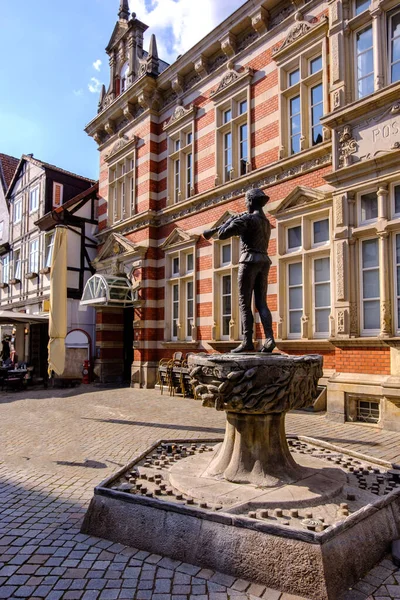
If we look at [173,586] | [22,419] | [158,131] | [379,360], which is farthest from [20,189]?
[173,586]

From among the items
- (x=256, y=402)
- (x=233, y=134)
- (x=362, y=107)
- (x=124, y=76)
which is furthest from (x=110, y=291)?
(x=256, y=402)

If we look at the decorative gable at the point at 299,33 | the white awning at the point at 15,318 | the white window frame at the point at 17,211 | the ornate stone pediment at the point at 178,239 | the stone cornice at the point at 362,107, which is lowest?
the white awning at the point at 15,318

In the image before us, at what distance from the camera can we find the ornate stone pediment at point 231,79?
12.6m

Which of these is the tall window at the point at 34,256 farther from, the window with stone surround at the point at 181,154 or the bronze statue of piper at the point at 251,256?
the bronze statue of piper at the point at 251,256

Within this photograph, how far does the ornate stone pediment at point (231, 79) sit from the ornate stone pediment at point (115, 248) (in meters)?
5.76

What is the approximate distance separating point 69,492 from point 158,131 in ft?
46.3

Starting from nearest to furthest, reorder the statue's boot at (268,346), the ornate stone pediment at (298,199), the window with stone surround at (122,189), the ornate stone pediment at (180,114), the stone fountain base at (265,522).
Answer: the stone fountain base at (265,522), the statue's boot at (268,346), the ornate stone pediment at (298,199), the ornate stone pediment at (180,114), the window with stone surround at (122,189)

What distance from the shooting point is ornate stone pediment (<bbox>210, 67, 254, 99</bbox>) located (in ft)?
41.2

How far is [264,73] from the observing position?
12211mm

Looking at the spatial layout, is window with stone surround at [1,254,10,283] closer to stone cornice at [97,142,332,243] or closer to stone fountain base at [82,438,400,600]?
stone cornice at [97,142,332,243]

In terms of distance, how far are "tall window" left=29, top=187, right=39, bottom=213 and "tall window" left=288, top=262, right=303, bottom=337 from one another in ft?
51.6

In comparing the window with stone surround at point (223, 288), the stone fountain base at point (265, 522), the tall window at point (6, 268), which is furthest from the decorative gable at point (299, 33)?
the tall window at point (6, 268)

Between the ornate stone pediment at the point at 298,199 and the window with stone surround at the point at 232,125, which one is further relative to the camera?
the window with stone surround at the point at 232,125

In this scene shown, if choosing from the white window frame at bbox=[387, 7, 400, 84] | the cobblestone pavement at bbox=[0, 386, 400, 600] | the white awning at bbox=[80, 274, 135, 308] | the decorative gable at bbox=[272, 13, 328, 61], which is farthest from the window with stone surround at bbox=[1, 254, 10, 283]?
the white window frame at bbox=[387, 7, 400, 84]
